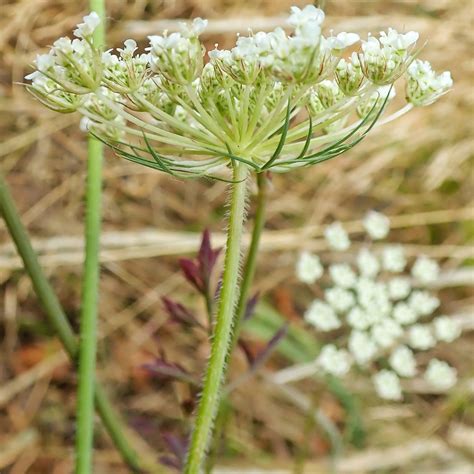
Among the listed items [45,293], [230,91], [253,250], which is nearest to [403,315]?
[253,250]

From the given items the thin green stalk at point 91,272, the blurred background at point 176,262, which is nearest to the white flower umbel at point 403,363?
the blurred background at point 176,262

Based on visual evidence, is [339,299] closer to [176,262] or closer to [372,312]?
[372,312]

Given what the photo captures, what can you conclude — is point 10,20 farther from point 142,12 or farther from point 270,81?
point 270,81

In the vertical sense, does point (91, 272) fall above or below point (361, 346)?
below

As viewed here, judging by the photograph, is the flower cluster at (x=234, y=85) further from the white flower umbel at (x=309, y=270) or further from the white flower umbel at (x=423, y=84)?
the white flower umbel at (x=309, y=270)

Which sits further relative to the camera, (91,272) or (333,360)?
(333,360)

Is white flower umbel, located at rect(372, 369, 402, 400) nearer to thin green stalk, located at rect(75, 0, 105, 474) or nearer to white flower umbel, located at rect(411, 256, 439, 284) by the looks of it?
white flower umbel, located at rect(411, 256, 439, 284)

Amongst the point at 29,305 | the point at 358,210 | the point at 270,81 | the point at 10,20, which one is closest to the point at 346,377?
the point at 358,210
